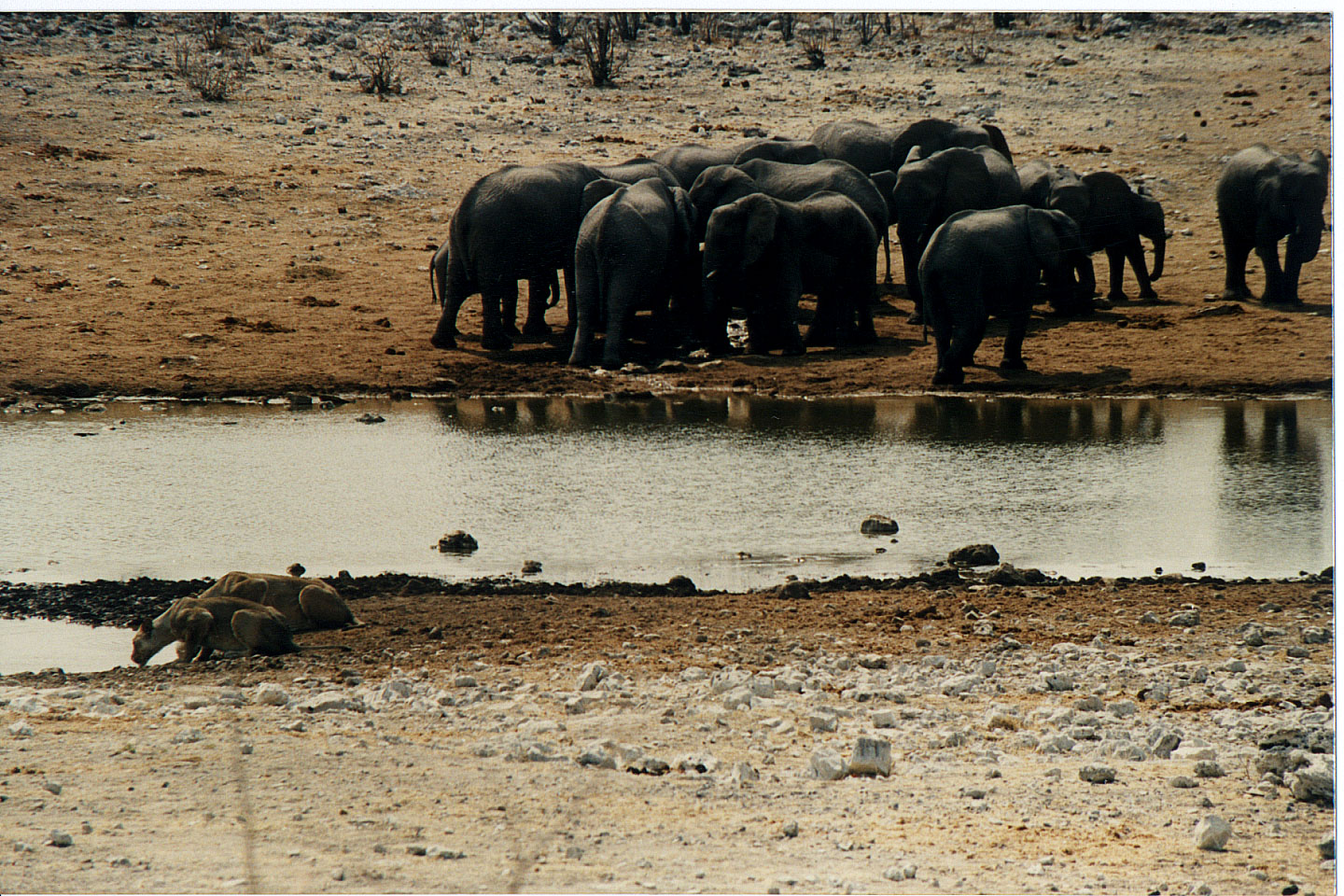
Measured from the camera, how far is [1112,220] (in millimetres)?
11609

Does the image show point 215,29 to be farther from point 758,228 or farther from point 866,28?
point 758,228

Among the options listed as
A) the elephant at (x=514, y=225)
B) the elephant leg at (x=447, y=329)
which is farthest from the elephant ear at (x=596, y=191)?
the elephant leg at (x=447, y=329)

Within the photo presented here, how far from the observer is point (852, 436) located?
26.1 feet

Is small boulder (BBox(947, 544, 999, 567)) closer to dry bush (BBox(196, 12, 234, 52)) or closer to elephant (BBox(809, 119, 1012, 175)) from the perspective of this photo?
dry bush (BBox(196, 12, 234, 52))

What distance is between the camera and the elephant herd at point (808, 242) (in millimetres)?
9438

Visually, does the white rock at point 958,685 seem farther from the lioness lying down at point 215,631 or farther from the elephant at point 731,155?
the elephant at point 731,155

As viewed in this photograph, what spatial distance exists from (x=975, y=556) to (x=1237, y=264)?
6594mm

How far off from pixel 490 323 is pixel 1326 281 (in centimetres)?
606

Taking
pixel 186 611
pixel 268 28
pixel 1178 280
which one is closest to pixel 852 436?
pixel 268 28

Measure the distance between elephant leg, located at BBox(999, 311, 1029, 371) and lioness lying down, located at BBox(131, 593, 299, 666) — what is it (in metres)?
6.54

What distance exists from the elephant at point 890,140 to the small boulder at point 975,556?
783 centimetres

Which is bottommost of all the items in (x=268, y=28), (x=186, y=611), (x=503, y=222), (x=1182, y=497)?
(x=1182, y=497)

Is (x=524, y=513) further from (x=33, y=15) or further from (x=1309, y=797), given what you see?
(x=1309, y=797)

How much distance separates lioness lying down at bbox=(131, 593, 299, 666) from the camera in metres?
4.18
